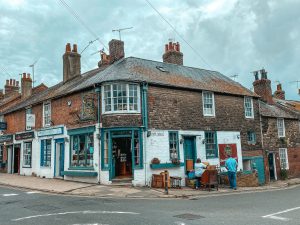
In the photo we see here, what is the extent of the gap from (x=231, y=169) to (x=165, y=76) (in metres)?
7.32

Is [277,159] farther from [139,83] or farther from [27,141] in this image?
[27,141]

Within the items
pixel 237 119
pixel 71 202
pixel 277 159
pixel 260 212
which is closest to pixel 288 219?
pixel 260 212

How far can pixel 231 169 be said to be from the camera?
17.3 metres

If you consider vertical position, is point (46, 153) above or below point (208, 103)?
below

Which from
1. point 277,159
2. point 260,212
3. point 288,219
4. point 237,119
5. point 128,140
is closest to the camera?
point 288,219

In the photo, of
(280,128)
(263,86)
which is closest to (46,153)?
(280,128)

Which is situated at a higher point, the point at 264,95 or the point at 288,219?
the point at 264,95

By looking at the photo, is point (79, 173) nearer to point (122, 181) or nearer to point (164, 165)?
point (122, 181)

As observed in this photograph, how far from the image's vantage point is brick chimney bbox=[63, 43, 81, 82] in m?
24.9

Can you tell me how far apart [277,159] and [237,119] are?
6322 mm

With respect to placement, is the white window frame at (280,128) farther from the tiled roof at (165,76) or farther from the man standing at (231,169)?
the man standing at (231,169)

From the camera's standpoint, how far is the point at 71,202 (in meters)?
12.0

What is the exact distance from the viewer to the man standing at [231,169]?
17297 millimetres

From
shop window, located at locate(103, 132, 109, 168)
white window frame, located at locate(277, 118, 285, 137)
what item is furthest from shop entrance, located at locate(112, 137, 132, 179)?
white window frame, located at locate(277, 118, 285, 137)
